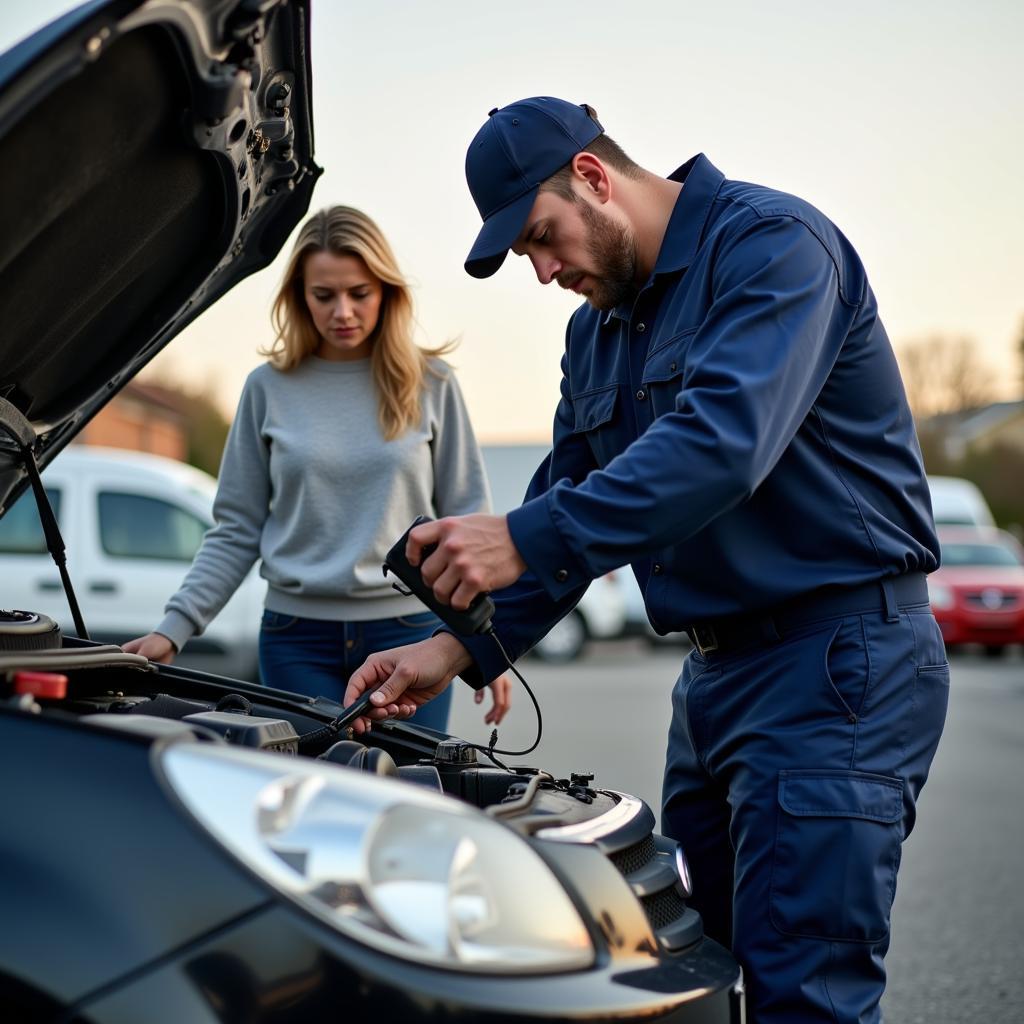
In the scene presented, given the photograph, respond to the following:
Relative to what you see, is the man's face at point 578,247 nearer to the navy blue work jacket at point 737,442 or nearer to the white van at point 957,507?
the navy blue work jacket at point 737,442

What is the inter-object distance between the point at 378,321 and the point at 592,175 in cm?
140

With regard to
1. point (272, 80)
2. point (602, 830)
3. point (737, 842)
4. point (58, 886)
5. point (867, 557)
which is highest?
point (272, 80)

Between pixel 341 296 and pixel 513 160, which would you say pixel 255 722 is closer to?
pixel 513 160

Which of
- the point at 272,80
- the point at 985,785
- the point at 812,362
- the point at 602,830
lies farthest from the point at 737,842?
the point at 985,785

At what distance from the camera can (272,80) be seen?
2197 mm

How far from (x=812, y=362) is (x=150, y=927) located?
1.24m

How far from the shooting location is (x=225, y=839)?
4.41ft

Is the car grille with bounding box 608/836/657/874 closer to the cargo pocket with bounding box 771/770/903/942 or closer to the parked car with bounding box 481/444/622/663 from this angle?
the cargo pocket with bounding box 771/770/903/942

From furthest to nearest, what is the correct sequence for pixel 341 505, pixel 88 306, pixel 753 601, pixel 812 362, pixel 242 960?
pixel 341 505, pixel 88 306, pixel 753 601, pixel 812 362, pixel 242 960

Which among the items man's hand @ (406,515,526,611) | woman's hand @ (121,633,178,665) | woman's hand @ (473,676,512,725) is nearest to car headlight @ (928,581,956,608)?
woman's hand @ (473,676,512,725)

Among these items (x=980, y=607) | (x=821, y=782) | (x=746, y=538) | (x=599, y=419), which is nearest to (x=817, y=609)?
(x=746, y=538)

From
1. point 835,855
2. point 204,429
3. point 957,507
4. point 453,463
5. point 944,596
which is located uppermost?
point 453,463

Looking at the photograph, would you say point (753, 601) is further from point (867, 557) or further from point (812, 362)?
point (812, 362)

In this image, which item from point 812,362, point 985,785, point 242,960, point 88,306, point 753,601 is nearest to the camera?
point 242,960
